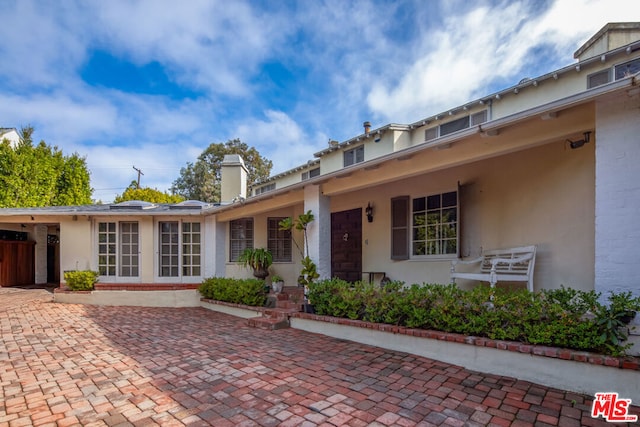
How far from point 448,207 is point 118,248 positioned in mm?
9528

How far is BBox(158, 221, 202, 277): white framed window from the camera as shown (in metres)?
9.88

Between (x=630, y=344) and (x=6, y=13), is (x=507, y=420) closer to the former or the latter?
(x=630, y=344)

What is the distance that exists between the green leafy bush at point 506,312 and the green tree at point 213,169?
985 inches

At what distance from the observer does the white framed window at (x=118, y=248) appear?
32.6ft

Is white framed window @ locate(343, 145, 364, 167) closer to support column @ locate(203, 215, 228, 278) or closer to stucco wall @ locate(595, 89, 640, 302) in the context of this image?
support column @ locate(203, 215, 228, 278)

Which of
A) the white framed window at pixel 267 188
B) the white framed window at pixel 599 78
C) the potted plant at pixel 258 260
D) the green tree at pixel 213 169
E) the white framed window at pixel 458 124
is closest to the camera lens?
the white framed window at pixel 599 78

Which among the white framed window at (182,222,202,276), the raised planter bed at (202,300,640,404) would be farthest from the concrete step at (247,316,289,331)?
the white framed window at (182,222,202,276)

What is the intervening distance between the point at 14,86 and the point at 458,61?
13.3m

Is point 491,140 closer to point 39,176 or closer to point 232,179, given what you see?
point 232,179

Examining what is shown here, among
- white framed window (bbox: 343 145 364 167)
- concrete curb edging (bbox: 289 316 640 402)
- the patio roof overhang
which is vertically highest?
white framed window (bbox: 343 145 364 167)

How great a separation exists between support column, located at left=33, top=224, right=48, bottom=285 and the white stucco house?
1.9 inches

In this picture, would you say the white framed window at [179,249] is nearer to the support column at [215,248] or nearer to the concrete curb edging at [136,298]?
the support column at [215,248]

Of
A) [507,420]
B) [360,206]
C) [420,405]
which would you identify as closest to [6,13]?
[360,206]

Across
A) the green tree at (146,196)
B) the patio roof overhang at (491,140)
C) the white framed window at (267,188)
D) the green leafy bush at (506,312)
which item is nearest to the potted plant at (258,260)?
the patio roof overhang at (491,140)
